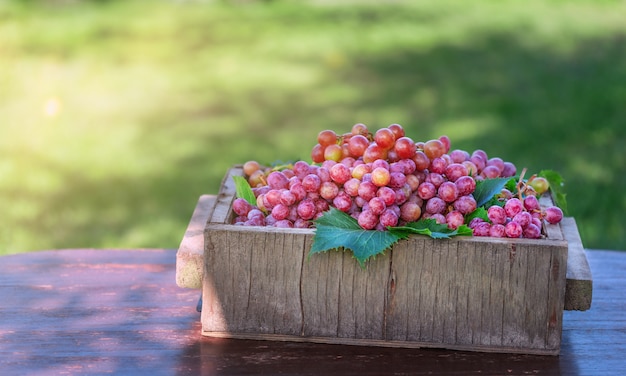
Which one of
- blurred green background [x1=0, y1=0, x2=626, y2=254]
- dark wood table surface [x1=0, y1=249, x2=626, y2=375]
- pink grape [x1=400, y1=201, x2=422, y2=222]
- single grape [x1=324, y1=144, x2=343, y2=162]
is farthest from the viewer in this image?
blurred green background [x1=0, y1=0, x2=626, y2=254]

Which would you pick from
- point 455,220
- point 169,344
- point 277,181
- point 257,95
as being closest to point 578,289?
point 455,220

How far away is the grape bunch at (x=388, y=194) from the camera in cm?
163

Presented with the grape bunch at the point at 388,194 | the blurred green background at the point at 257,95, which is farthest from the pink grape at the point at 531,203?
the blurred green background at the point at 257,95

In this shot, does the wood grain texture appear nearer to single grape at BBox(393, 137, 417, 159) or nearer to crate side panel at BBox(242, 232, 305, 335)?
crate side panel at BBox(242, 232, 305, 335)

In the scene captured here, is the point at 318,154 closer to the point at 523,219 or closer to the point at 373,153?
the point at 373,153

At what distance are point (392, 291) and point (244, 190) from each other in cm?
37

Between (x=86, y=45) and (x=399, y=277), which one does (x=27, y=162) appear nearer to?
(x=86, y=45)

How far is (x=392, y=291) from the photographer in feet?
5.33

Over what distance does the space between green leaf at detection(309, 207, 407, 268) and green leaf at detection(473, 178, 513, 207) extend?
0.70 ft

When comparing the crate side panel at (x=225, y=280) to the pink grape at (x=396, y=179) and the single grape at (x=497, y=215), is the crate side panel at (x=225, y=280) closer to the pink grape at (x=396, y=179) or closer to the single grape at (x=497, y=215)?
the pink grape at (x=396, y=179)

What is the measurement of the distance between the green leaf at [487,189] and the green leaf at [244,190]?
42 centimetres

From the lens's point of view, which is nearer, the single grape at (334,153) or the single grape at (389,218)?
the single grape at (389,218)

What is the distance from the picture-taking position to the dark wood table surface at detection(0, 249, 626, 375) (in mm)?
1550

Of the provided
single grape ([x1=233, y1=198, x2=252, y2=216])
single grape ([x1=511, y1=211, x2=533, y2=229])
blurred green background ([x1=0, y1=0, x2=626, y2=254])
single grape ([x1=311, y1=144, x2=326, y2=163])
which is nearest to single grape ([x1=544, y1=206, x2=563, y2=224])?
single grape ([x1=511, y1=211, x2=533, y2=229])
